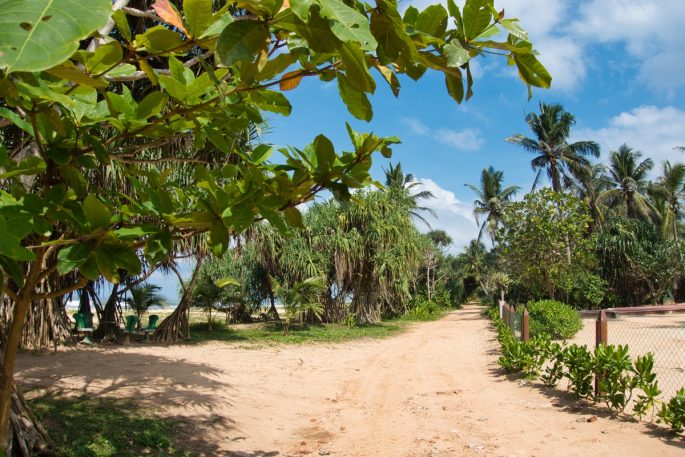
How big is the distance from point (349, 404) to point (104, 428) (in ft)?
10.4

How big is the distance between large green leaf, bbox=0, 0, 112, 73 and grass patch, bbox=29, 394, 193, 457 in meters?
4.29

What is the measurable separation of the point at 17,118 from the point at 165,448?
358 cm

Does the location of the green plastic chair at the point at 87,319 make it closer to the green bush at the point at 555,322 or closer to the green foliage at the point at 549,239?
the green bush at the point at 555,322

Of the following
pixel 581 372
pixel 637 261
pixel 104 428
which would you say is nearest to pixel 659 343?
pixel 581 372

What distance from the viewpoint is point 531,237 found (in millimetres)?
18625

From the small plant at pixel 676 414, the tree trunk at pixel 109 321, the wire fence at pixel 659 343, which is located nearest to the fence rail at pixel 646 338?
the wire fence at pixel 659 343

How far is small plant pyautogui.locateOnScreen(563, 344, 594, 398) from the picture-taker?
5879 mm

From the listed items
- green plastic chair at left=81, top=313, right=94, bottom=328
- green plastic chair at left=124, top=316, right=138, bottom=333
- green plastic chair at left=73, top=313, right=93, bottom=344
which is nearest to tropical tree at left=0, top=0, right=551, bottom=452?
green plastic chair at left=73, top=313, right=93, bottom=344

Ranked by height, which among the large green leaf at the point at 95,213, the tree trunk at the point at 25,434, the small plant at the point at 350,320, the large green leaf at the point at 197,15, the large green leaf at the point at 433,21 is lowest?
the small plant at the point at 350,320

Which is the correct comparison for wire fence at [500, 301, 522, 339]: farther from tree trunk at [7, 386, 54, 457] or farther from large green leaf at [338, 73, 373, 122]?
large green leaf at [338, 73, 373, 122]

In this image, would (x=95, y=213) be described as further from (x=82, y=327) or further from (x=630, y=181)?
(x=630, y=181)

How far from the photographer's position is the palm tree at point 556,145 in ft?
90.8

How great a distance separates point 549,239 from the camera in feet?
59.3

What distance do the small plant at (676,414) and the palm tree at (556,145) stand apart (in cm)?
2481
